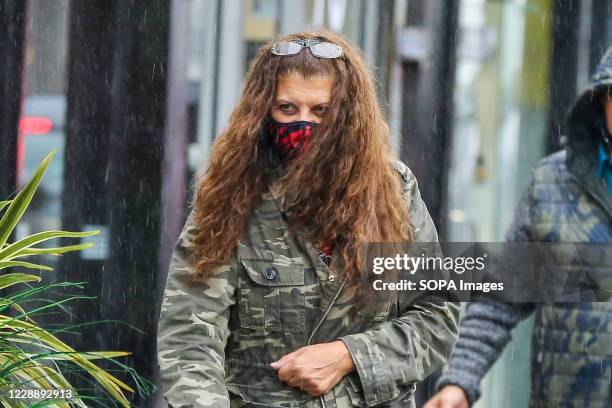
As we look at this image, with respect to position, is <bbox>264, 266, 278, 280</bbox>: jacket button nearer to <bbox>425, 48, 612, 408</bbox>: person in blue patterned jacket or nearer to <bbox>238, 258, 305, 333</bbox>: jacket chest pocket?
<bbox>238, 258, 305, 333</bbox>: jacket chest pocket

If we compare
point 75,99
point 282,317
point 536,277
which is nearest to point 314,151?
point 282,317

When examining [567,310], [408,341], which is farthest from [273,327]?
[567,310]

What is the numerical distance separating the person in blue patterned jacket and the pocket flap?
45.5 inches

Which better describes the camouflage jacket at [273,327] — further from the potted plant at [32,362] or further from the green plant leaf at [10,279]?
the green plant leaf at [10,279]

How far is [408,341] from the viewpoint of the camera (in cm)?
337

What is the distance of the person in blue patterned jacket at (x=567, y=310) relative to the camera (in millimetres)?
4414

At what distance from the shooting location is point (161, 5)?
576 cm

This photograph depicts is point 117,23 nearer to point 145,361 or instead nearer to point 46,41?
point 46,41

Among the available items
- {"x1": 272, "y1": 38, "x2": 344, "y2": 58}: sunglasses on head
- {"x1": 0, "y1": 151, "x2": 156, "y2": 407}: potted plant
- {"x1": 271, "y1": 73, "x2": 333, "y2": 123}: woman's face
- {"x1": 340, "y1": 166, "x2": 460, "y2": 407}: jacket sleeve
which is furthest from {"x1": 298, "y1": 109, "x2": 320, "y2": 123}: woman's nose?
{"x1": 0, "y1": 151, "x2": 156, "y2": 407}: potted plant

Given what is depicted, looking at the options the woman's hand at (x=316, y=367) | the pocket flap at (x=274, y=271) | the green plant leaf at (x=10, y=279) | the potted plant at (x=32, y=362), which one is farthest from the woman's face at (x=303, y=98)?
the green plant leaf at (x=10, y=279)

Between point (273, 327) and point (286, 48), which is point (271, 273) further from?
point (286, 48)

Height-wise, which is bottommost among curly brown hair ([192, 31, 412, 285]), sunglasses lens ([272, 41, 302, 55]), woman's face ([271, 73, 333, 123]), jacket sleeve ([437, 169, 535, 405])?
jacket sleeve ([437, 169, 535, 405])

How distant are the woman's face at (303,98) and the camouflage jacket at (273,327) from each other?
0.24 meters

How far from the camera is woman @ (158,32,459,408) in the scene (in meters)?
3.29
